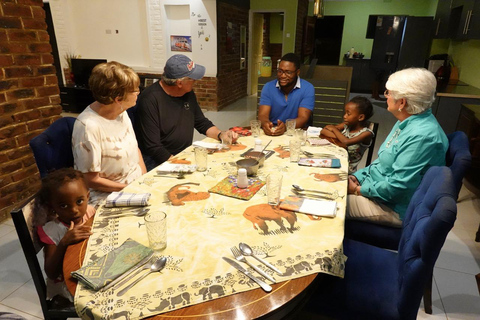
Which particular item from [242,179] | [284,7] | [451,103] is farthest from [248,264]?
[284,7]

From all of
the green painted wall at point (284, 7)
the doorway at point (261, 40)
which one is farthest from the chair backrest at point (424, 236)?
the doorway at point (261, 40)

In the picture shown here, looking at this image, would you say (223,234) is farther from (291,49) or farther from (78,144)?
(291,49)

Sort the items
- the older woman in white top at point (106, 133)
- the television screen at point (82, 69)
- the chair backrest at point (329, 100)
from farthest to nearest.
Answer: the television screen at point (82, 69)
the chair backrest at point (329, 100)
the older woman in white top at point (106, 133)

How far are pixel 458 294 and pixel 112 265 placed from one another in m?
2.01

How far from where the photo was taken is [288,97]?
2.90 m

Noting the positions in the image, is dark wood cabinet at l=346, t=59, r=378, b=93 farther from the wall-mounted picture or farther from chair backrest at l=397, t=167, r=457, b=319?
chair backrest at l=397, t=167, r=457, b=319

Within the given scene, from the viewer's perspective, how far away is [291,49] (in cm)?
788

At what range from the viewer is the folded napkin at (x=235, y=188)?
1424mm

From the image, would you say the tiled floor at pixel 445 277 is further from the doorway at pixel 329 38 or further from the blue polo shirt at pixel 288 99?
the doorway at pixel 329 38

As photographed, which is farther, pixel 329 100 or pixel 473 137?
pixel 329 100

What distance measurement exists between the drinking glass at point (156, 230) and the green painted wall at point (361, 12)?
32.5 ft

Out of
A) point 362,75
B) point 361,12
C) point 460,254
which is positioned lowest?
point 460,254

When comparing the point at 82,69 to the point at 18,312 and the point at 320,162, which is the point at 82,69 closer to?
the point at 18,312

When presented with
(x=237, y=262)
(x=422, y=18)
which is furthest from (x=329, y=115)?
(x=422, y=18)
